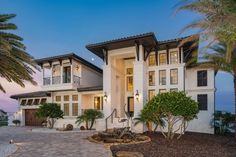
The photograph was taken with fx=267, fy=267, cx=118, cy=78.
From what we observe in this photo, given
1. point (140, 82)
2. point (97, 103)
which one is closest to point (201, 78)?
point (140, 82)

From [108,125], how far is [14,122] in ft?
47.5

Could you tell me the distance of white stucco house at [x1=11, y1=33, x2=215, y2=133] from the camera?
21.3m

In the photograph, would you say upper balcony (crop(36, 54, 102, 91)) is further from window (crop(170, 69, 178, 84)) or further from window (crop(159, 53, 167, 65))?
window (crop(170, 69, 178, 84))

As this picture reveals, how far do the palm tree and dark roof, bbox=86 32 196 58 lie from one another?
309 inches

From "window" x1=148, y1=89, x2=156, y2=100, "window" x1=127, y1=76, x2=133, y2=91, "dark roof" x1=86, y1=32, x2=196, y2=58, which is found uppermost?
"dark roof" x1=86, y1=32, x2=196, y2=58

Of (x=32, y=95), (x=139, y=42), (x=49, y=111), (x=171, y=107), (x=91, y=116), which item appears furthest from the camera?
(x=32, y=95)

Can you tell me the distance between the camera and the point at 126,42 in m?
21.2

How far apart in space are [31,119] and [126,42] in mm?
16433

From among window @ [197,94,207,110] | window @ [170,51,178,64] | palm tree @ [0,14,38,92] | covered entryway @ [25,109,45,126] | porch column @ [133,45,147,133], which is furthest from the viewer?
covered entryway @ [25,109,45,126]

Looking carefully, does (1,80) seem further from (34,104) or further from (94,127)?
(34,104)

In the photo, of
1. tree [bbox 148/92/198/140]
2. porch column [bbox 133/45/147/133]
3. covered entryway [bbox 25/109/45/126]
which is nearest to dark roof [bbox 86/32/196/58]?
porch column [bbox 133/45/147/133]

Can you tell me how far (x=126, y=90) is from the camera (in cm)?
2517

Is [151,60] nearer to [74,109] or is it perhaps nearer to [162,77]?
[162,77]

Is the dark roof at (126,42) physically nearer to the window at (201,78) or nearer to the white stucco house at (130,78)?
the white stucco house at (130,78)
